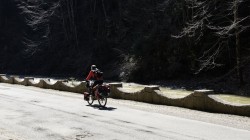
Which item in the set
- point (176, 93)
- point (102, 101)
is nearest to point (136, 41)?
point (176, 93)

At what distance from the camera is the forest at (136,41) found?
113 ft

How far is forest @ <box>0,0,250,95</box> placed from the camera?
34.5 m

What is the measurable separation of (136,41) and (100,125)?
30.2m

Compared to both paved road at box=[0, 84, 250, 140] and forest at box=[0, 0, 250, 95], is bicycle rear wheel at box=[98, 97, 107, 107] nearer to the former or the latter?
paved road at box=[0, 84, 250, 140]

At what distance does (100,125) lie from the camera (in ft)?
44.8

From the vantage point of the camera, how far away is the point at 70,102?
834 inches

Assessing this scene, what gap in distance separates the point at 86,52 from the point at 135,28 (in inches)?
453

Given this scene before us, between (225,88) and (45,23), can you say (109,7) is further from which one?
(225,88)

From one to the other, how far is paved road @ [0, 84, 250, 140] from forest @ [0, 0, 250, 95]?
1078cm

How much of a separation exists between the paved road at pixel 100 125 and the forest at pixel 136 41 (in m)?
10.8

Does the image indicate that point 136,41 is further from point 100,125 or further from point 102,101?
point 100,125

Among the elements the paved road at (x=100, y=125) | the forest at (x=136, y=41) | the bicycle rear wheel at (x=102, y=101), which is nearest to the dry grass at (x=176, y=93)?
the bicycle rear wheel at (x=102, y=101)

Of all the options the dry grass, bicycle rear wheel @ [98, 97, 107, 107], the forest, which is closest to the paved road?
bicycle rear wheel @ [98, 97, 107, 107]

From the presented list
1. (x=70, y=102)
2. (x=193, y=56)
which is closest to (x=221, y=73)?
(x=193, y=56)
